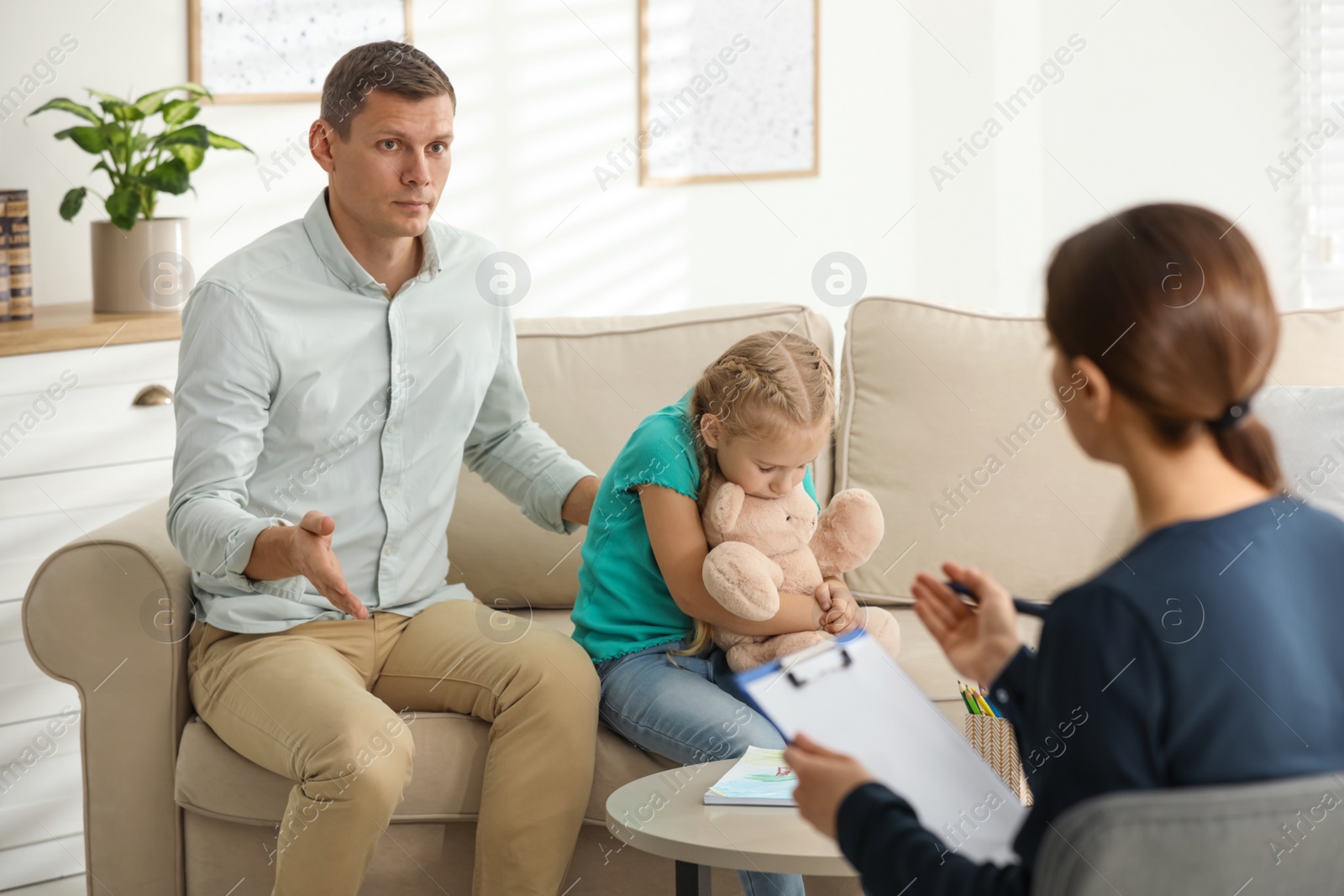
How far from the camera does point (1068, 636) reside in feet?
2.26

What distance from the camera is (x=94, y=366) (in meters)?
2.25

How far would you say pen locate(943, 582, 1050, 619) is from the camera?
2.60 feet

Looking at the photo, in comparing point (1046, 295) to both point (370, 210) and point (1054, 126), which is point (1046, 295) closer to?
Answer: point (370, 210)

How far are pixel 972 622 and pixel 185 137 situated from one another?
2.08 meters

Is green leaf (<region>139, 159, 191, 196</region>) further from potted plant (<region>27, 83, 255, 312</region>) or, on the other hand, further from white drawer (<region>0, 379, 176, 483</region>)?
white drawer (<region>0, 379, 176, 483</region>)

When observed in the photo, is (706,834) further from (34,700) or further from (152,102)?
(152,102)

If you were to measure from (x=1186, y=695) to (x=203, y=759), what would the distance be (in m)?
1.41

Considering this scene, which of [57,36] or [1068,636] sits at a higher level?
[57,36]

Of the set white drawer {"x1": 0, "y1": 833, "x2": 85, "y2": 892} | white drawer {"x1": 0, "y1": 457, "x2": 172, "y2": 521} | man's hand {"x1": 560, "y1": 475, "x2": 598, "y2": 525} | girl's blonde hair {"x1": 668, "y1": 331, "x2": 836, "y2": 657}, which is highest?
girl's blonde hair {"x1": 668, "y1": 331, "x2": 836, "y2": 657}

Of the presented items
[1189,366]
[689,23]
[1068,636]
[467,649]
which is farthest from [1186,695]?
[689,23]

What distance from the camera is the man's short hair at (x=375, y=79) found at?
175 cm

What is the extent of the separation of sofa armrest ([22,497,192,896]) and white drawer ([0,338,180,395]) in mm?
535

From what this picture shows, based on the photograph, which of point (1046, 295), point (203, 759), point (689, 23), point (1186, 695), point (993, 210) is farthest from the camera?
point (993, 210)

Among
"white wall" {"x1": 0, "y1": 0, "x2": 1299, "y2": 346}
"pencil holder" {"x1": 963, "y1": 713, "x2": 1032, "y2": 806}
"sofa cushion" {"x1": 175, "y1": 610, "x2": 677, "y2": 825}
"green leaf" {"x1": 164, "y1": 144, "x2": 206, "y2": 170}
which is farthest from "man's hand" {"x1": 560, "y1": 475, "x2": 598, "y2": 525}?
"white wall" {"x1": 0, "y1": 0, "x2": 1299, "y2": 346}
